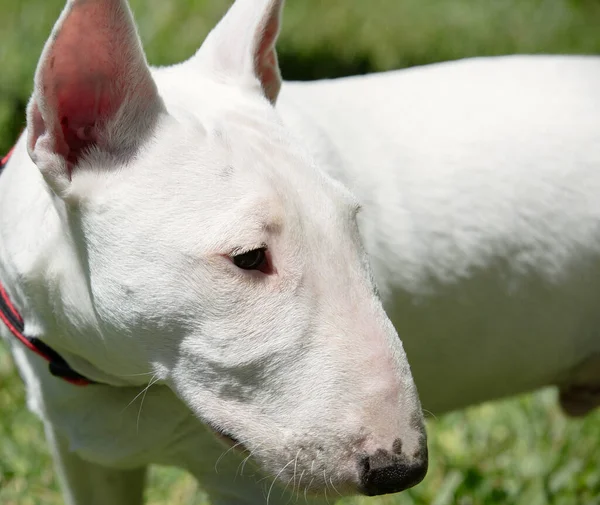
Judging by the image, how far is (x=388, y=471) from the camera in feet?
7.82

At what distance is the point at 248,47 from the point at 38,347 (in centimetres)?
104

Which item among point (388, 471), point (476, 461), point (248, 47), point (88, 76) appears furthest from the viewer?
point (476, 461)

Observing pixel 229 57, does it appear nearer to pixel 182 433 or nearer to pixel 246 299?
pixel 246 299

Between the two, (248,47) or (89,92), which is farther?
(248,47)

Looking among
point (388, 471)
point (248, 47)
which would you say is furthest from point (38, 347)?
point (388, 471)

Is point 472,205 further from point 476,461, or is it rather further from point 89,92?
point 476,461

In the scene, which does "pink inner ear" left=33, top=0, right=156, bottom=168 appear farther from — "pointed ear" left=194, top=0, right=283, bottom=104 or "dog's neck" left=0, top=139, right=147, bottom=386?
"pointed ear" left=194, top=0, right=283, bottom=104

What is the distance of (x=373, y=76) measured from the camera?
3.67 m

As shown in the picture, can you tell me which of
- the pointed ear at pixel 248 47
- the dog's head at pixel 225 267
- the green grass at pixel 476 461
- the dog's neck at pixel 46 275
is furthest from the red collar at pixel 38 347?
the green grass at pixel 476 461

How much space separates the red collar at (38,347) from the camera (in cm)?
294

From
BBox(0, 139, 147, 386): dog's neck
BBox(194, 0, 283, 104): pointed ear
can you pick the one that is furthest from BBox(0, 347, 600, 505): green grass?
BBox(194, 0, 283, 104): pointed ear

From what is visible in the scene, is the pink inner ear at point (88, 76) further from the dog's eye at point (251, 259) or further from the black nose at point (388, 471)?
the black nose at point (388, 471)

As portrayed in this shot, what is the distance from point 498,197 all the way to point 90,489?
5.62 feet

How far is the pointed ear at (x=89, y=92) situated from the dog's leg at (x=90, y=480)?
1.27 meters
